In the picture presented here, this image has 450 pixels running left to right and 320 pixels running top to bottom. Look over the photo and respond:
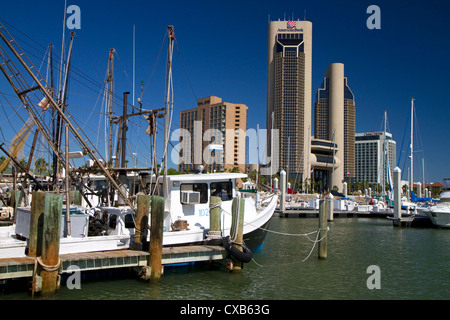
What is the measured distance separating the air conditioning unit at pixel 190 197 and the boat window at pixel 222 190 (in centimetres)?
115

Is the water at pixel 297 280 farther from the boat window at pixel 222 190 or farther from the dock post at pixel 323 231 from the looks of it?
the boat window at pixel 222 190

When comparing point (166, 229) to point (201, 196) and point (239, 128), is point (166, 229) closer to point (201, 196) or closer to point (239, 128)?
point (201, 196)

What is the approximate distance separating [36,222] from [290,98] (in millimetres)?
142445

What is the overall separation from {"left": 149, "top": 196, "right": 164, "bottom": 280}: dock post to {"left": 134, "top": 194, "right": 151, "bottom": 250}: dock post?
2.76 feet

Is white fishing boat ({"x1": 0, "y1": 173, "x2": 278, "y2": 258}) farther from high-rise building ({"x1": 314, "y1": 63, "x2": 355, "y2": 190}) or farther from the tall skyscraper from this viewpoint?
high-rise building ({"x1": 314, "y1": 63, "x2": 355, "y2": 190})

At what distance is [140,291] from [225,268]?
13.9 ft

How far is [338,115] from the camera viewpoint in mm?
175250

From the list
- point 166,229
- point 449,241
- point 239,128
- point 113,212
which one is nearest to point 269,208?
point 166,229

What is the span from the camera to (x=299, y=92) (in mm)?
148750

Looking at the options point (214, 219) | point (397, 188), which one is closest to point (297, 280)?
point (214, 219)

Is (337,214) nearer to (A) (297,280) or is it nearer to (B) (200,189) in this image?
(A) (297,280)

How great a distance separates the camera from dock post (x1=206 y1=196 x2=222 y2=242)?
1538cm

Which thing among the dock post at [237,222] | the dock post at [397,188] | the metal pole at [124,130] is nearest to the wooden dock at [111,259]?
the dock post at [237,222]

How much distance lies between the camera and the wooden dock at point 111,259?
11055 mm
